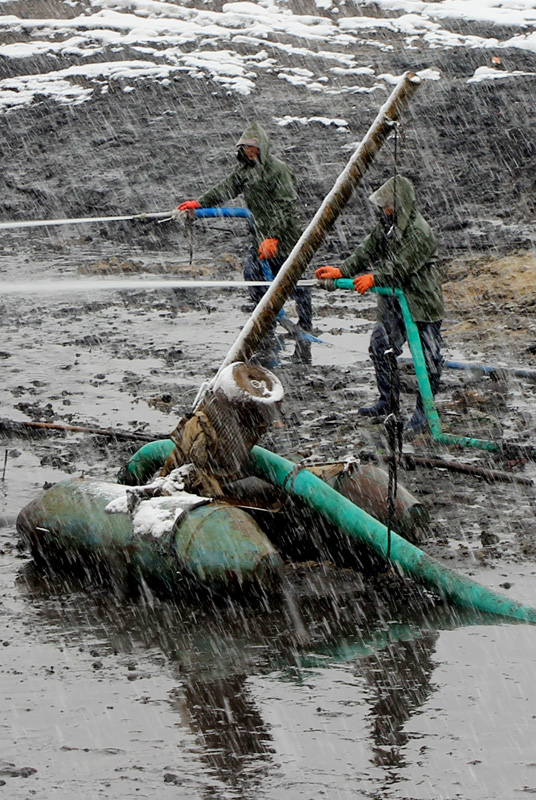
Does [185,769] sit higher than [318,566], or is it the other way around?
[185,769]

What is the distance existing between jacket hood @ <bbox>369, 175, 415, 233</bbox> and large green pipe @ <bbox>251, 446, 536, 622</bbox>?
235 centimetres

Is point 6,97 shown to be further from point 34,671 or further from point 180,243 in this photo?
point 34,671

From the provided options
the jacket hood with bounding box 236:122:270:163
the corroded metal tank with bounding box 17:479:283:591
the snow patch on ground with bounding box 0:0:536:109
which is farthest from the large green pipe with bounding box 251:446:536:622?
the snow patch on ground with bounding box 0:0:536:109

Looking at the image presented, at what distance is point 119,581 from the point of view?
5.73 m

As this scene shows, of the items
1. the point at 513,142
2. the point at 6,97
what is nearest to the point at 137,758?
the point at 513,142

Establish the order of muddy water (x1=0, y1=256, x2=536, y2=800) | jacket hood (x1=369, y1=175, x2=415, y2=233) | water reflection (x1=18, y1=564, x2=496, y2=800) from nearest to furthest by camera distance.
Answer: muddy water (x1=0, y1=256, x2=536, y2=800), water reflection (x1=18, y1=564, x2=496, y2=800), jacket hood (x1=369, y1=175, x2=415, y2=233)

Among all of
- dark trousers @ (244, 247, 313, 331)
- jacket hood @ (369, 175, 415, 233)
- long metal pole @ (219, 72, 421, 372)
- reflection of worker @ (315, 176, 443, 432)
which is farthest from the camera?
dark trousers @ (244, 247, 313, 331)

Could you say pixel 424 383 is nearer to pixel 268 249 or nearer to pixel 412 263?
pixel 412 263

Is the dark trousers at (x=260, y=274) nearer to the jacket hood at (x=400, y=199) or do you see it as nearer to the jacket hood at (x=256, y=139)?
the jacket hood at (x=256, y=139)

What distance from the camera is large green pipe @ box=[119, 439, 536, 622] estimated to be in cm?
536

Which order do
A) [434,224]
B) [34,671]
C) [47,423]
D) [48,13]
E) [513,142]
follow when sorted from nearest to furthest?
[34,671] → [47,423] → [434,224] → [513,142] → [48,13]

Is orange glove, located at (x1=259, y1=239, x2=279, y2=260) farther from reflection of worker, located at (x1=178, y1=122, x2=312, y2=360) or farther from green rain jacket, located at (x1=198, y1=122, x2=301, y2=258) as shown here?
green rain jacket, located at (x1=198, y1=122, x2=301, y2=258)

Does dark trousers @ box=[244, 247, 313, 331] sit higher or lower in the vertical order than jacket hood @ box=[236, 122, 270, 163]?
lower

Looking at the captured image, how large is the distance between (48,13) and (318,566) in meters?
19.6
